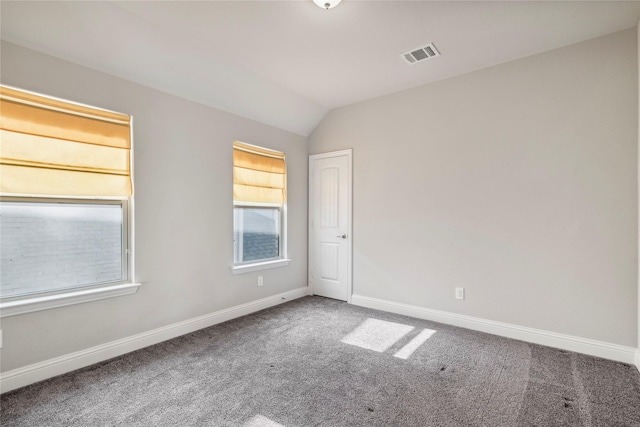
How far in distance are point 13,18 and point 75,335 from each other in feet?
7.45

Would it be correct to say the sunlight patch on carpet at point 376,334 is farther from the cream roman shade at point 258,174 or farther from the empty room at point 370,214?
the cream roman shade at point 258,174

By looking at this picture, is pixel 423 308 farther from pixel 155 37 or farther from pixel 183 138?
pixel 155 37

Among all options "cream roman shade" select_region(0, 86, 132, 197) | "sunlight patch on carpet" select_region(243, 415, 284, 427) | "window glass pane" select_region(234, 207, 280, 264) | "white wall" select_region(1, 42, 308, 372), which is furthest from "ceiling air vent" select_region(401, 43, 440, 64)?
"sunlight patch on carpet" select_region(243, 415, 284, 427)

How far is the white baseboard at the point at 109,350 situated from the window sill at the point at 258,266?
413 millimetres

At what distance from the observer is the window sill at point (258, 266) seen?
11.8ft

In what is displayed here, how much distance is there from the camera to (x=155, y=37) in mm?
2504

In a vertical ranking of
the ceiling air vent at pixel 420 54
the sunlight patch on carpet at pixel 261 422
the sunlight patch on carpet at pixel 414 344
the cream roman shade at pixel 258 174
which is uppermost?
the ceiling air vent at pixel 420 54

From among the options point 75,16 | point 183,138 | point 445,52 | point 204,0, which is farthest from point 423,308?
point 75,16

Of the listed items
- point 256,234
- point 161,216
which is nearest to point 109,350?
point 161,216

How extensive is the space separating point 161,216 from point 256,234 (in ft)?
4.24

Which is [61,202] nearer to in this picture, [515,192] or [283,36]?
[283,36]

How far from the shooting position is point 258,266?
12.5 ft

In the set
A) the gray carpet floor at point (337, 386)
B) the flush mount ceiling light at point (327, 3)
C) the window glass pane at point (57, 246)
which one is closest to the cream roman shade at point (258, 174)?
the window glass pane at point (57, 246)

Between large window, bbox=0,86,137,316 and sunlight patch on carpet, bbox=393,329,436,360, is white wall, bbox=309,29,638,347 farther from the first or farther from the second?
large window, bbox=0,86,137,316
